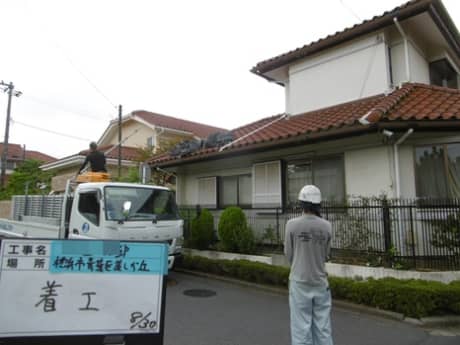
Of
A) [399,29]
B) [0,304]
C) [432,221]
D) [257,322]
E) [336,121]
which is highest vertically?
[399,29]

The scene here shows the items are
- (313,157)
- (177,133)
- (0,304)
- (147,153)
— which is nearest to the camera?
(0,304)

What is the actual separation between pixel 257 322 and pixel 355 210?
3.43 m

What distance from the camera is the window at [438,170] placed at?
289 inches

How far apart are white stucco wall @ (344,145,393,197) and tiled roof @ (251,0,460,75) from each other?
3.89m

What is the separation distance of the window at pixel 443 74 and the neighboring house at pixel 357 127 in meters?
0.04

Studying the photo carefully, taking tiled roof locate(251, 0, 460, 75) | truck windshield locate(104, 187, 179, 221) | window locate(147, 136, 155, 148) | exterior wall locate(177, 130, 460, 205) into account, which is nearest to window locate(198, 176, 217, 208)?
exterior wall locate(177, 130, 460, 205)

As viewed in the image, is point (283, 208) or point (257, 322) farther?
point (283, 208)

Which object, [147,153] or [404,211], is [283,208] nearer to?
[404,211]

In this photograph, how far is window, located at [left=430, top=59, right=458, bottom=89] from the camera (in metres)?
10.8

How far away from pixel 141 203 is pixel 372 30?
7.93 m

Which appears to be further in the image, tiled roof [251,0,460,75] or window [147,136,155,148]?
window [147,136,155,148]

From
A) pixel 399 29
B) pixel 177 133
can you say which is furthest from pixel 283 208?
pixel 177 133

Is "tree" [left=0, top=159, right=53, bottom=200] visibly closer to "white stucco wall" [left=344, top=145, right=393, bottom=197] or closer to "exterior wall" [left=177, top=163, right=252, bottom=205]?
"exterior wall" [left=177, top=163, right=252, bottom=205]

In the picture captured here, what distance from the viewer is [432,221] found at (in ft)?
21.8
